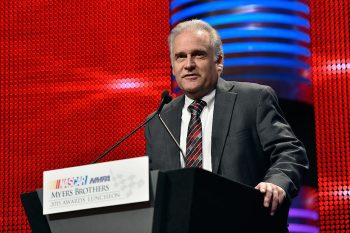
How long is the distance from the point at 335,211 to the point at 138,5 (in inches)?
66.1

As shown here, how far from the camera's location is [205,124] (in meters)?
2.60

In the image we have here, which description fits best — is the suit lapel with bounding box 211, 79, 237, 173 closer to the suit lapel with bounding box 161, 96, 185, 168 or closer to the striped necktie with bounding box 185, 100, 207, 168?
the striped necktie with bounding box 185, 100, 207, 168

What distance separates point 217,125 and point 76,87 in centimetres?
164

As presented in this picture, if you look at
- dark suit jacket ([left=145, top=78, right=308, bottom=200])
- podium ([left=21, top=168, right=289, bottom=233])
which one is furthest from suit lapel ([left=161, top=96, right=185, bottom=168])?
podium ([left=21, top=168, right=289, bottom=233])

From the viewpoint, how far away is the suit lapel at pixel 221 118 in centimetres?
247

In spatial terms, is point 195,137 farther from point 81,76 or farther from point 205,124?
point 81,76

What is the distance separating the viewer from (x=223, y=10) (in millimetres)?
3723

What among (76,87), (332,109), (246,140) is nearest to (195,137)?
(246,140)

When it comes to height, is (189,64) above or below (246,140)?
above

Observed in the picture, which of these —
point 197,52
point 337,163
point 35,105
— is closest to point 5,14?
point 35,105

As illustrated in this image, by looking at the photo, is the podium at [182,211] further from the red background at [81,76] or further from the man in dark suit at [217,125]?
the red background at [81,76]

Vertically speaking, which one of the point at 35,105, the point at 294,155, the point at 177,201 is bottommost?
the point at 177,201

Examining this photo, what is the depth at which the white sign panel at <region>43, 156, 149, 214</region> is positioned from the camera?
1.77m

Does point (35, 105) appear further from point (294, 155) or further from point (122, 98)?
point (294, 155)
